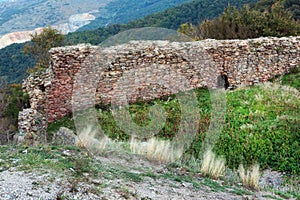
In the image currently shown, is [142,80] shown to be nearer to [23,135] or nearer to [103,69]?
[103,69]

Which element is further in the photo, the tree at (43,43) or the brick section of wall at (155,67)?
the tree at (43,43)

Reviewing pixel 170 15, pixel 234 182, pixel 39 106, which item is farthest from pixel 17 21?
pixel 234 182

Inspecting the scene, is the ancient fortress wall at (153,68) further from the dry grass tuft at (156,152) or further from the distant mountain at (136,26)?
the distant mountain at (136,26)

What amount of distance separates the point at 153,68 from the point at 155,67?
75 millimetres

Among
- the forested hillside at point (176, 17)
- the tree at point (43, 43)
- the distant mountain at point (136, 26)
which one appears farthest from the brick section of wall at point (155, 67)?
the forested hillside at point (176, 17)

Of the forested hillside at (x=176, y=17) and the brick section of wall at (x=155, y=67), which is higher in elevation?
the forested hillside at (x=176, y=17)

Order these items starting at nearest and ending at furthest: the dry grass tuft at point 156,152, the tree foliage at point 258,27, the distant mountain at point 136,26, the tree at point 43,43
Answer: the dry grass tuft at point 156,152
the tree foliage at point 258,27
the tree at point 43,43
the distant mountain at point 136,26

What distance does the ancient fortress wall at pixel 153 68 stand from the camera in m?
10.6

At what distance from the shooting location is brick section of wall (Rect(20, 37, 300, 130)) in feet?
35.0

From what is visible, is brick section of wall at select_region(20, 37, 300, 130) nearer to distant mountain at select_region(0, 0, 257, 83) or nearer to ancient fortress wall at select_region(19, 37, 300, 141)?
ancient fortress wall at select_region(19, 37, 300, 141)

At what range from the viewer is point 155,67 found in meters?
11.2

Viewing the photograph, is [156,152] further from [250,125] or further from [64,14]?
[64,14]

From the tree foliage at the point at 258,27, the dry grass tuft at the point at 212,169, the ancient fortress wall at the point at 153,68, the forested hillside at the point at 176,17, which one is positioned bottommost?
the dry grass tuft at the point at 212,169

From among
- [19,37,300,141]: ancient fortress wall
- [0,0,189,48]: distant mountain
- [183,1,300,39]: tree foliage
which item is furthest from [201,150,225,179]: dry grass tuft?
[0,0,189,48]: distant mountain
